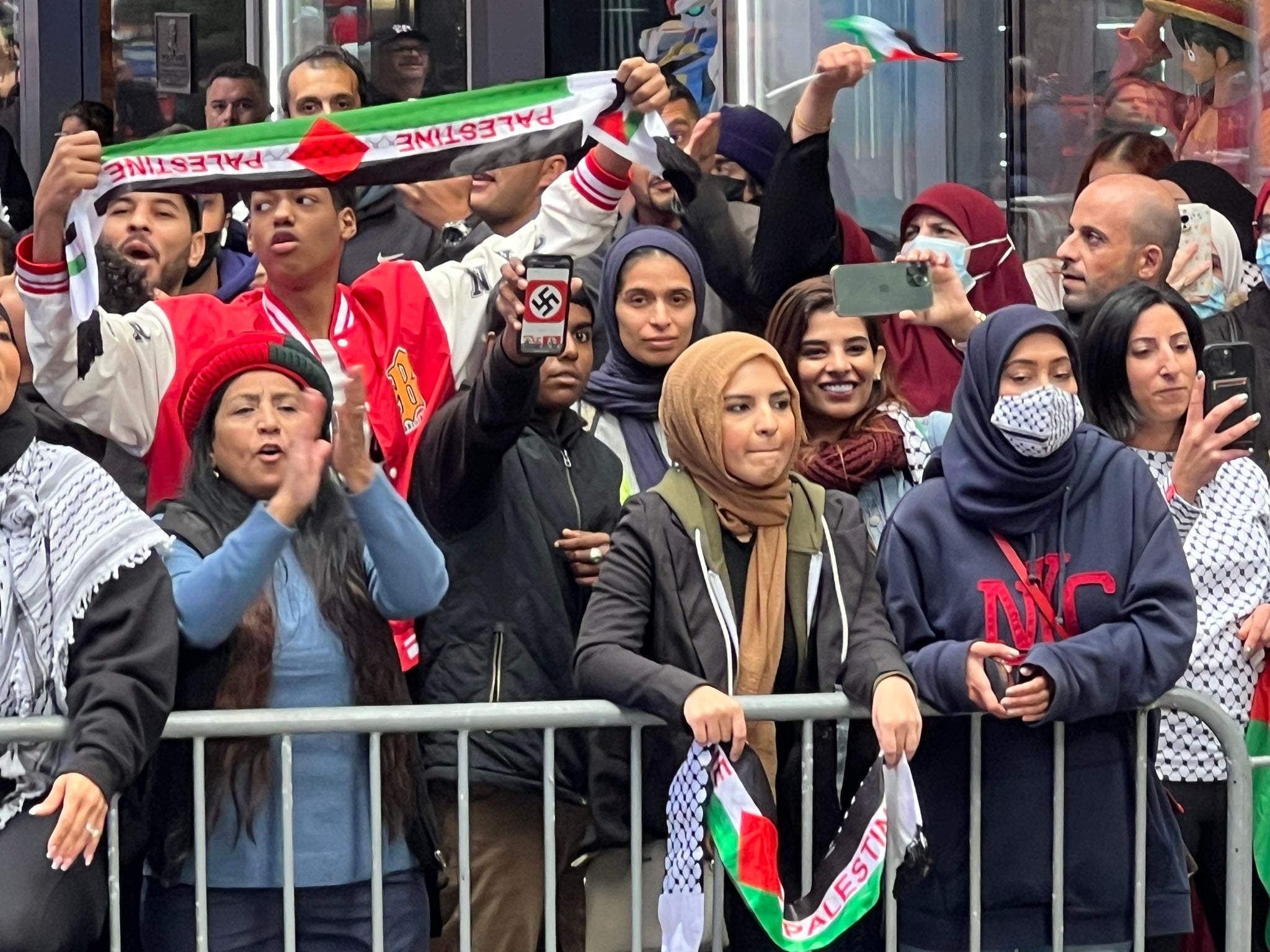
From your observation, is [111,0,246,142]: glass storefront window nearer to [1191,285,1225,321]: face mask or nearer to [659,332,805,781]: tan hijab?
[1191,285,1225,321]: face mask

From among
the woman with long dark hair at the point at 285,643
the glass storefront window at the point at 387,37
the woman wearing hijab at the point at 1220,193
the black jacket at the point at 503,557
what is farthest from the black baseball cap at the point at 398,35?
the woman with long dark hair at the point at 285,643

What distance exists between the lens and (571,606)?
16.4 ft

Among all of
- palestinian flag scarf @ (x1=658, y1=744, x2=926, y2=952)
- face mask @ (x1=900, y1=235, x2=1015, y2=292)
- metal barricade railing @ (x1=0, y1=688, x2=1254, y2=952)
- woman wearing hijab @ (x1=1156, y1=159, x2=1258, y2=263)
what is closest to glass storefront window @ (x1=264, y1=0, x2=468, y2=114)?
woman wearing hijab @ (x1=1156, y1=159, x2=1258, y2=263)

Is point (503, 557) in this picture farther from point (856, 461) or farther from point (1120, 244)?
point (1120, 244)

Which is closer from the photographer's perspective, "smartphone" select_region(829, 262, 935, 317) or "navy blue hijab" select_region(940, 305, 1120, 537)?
"navy blue hijab" select_region(940, 305, 1120, 537)

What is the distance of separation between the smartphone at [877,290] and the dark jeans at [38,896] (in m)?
2.00

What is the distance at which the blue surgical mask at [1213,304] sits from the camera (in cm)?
592

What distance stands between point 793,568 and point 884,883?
0.66m

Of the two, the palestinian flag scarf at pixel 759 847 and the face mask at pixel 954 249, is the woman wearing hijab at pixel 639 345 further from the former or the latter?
the palestinian flag scarf at pixel 759 847

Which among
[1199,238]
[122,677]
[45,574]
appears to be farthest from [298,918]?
[1199,238]

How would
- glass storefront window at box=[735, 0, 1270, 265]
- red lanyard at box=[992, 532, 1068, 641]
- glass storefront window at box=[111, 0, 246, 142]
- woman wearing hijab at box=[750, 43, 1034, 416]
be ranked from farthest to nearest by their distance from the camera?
glass storefront window at box=[111, 0, 246, 142] < glass storefront window at box=[735, 0, 1270, 265] < woman wearing hijab at box=[750, 43, 1034, 416] < red lanyard at box=[992, 532, 1068, 641]

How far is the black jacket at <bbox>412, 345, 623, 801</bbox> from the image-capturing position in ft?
15.7

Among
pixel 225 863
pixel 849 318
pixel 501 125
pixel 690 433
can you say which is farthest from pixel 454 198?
pixel 225 863

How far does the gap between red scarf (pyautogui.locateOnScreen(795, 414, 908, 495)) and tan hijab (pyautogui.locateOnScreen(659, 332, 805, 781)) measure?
357 mm
